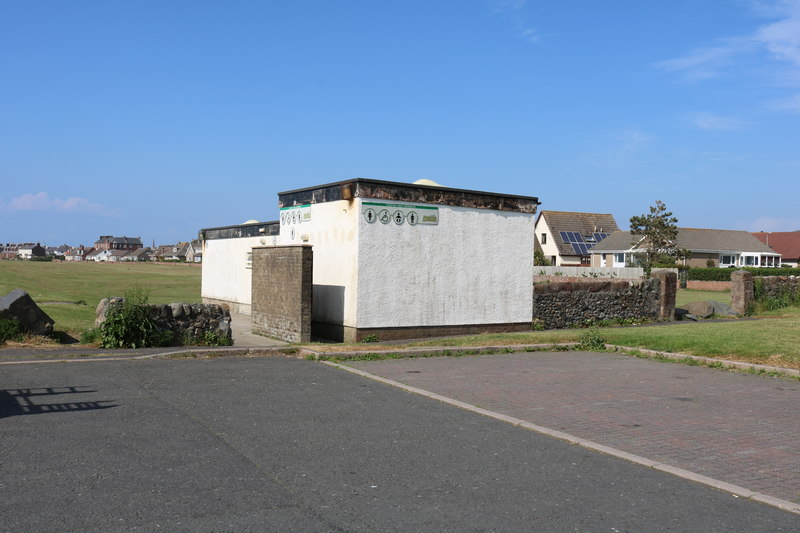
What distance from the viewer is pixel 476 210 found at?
19031mm

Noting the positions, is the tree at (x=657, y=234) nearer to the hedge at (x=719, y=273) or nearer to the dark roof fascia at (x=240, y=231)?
the hedge at (x=719, y=273)

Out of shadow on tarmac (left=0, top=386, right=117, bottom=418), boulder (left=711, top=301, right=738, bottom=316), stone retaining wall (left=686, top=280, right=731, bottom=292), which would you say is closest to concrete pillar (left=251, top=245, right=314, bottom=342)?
shadow on tarmac (left=0, top=386, right=117, bottom=418)

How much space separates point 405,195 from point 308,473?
12215mm

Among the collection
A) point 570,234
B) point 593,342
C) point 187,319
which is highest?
point 570,234

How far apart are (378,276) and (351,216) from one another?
1623 mm

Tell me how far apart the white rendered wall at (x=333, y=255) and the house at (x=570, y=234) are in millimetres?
61047

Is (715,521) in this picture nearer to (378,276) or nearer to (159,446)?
(159,446)

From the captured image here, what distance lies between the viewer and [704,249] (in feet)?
246

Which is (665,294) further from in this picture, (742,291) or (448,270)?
(448,270)

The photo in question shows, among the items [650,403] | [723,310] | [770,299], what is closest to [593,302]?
[723,310]

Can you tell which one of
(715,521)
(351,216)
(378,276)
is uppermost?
(351,216)

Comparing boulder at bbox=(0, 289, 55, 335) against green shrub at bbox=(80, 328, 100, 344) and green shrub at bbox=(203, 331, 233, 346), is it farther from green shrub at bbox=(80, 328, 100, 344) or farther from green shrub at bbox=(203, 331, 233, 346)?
green shrub at bbox=(203, 331, 233, 346)

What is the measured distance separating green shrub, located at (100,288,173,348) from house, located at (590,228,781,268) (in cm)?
6278

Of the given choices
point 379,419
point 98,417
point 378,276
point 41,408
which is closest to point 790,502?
point 379,419
